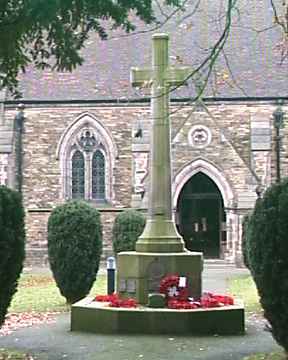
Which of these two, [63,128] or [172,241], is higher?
[63,128]

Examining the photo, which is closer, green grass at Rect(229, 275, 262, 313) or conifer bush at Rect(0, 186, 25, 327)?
conifer bush at Rect(0, 186, 25, 327)

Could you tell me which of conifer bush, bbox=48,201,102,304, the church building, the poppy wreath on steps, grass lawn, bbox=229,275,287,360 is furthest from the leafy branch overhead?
the church building

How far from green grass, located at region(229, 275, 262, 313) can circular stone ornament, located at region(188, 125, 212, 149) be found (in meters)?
6.44

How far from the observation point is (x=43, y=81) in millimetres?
31094

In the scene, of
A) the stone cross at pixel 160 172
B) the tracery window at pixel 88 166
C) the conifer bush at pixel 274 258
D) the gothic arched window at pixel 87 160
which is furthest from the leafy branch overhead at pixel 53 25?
the tracery window at pixel 88 166

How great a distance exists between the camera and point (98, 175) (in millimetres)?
30344

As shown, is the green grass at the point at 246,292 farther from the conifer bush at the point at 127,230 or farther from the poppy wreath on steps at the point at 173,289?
the poppy wreath on steps at the point at 173,289

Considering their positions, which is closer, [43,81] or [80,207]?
[80,207]

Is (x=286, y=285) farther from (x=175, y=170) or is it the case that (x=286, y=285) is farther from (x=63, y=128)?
(x=63, y=128)

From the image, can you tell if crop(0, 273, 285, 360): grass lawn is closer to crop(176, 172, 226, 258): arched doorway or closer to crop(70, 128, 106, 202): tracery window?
crop(70, 128, 106, 202): tracery window

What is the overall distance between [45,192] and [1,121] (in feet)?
11.0

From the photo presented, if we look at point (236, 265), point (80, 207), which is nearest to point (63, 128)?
point (236, 265)

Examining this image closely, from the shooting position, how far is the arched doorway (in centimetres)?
3041

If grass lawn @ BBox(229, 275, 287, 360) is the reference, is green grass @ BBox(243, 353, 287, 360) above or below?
below
